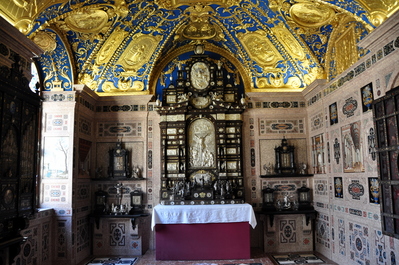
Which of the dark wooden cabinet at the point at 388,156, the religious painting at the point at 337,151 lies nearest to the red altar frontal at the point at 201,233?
the religious painting at the point at 337,151

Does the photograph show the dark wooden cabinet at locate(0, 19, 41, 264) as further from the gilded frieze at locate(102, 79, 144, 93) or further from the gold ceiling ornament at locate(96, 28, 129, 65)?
the gilded frieze at locate(102, 79, 144, 93)

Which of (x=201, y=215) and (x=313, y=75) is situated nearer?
(x=201, y=215)

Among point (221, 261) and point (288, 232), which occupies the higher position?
point (288, 232)

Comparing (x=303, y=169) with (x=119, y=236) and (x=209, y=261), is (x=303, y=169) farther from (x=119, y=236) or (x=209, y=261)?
(x=119, y=236)

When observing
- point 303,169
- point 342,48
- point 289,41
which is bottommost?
point 303,169

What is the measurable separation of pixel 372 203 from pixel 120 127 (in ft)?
23.4

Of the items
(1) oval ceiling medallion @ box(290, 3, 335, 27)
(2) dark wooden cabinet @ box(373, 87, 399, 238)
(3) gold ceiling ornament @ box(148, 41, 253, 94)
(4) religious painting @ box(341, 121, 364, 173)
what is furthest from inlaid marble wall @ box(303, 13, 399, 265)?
(3) gold ceiling ornament @ box(148, 41, 253, 94)

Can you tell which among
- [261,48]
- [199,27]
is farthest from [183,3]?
[261,48]

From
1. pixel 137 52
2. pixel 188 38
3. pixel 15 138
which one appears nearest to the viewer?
pixel 15 138

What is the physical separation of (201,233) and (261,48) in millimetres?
5634

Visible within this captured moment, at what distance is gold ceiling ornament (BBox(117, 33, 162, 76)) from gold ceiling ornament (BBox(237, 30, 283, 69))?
2.57 meters

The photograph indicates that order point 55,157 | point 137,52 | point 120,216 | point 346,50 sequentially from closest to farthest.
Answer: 1. point 346,50
2. point 55,157
3. point 120,216
4. point 137,52

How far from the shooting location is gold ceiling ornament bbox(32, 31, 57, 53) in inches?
335

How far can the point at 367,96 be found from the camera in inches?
283
